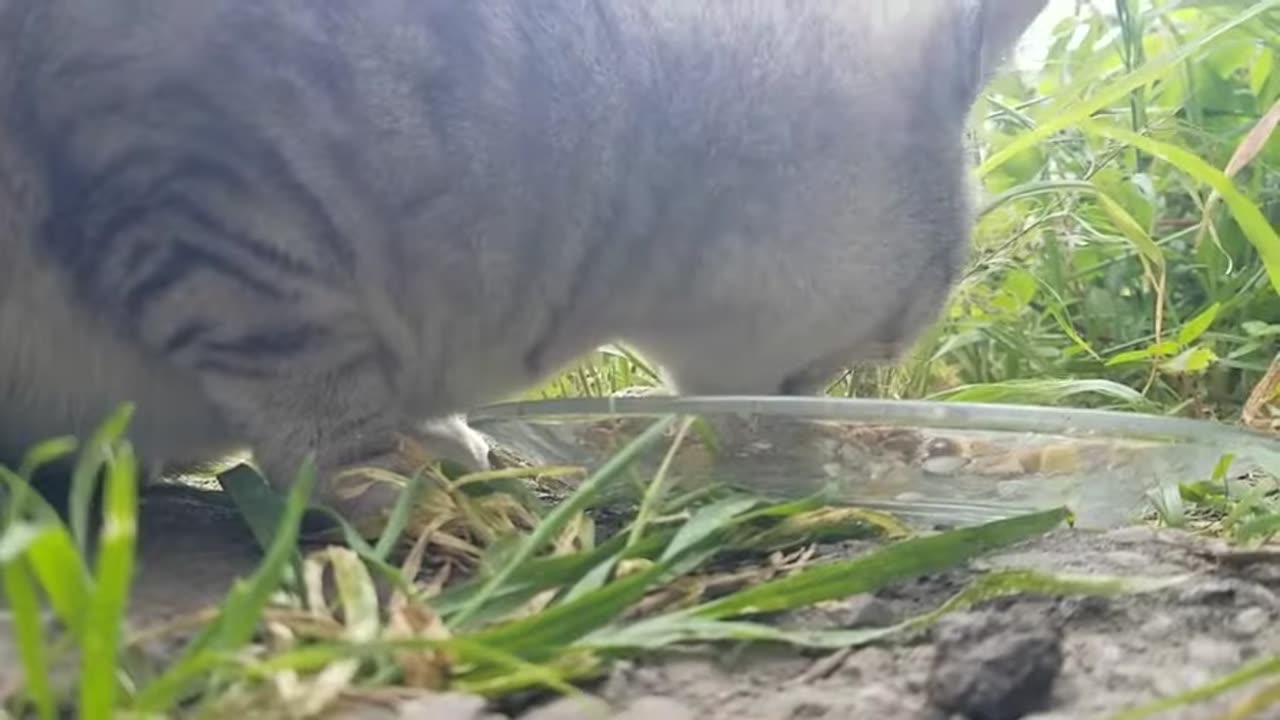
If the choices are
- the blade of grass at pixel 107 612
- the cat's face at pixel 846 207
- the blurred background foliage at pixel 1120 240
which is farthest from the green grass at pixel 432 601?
the blurred background foliage at pixel 1120 240

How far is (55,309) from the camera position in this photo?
102 centimetres

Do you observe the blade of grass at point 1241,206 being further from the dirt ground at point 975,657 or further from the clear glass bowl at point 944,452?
the dirt ground at point 975,657

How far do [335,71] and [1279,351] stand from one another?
3.33 ft

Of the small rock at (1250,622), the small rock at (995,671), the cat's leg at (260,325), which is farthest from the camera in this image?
the cat's leg at (260,325)

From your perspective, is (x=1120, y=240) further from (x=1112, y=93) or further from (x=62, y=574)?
(x=62, y=574)

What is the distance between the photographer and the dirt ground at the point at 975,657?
60 cm

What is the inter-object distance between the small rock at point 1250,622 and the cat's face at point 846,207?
0.52m

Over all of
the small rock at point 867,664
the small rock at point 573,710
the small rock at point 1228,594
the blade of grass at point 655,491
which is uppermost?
the blade of grass at point 655,491

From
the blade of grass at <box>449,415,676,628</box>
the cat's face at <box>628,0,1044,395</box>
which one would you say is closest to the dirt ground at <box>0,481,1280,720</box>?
the blade of grass at <box>449,415,676,628</box>

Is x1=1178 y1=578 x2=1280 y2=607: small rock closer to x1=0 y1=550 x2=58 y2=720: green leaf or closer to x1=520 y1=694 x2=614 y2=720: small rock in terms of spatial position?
x1=520 y1=694 x2=614 y2=720: small rock

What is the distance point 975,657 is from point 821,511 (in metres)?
0.32

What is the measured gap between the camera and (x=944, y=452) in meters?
1.06

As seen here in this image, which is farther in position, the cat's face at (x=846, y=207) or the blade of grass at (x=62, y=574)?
the cat's face at (x=846, y=207)

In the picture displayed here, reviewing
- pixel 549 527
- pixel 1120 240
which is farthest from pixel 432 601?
pixel 1120 240
